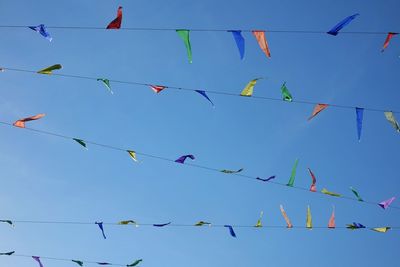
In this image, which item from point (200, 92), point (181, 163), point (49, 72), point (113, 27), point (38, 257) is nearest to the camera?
point (113, 27)

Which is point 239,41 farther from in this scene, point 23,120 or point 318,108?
point 23,120

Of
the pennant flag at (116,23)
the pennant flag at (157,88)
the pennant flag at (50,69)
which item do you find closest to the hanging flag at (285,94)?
the pennant flag at (157,88)

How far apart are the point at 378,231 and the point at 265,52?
4.83 m

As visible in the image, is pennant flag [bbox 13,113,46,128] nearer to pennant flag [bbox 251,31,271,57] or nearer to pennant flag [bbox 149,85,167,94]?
pennant flag [bbox 149,85,167,94]

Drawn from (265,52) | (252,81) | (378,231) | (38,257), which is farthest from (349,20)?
(38,257)

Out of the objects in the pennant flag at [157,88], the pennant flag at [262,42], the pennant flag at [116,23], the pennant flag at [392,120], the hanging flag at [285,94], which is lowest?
the pennant flag at [392,120]

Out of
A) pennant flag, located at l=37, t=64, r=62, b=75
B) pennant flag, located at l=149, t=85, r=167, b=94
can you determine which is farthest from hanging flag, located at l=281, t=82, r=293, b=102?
pennant flag, located at l=37, t=64, r=62, b=75

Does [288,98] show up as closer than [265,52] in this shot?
No

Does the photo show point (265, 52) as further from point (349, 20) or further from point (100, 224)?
point (100, 224)

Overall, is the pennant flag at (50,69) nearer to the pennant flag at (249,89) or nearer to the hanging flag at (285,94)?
the pennant flag at (249,89)

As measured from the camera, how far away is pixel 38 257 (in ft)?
27.7

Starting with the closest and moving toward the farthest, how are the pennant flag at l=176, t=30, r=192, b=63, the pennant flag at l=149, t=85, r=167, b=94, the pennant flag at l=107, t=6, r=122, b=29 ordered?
the pennant flag at l=107, t=6, r=122, b=29
the pennant flag at l=176, t=30, r=192, b=63
the pennant flag at l=149, t=85, r=167, b=94

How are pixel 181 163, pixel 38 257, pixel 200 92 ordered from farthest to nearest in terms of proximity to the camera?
pixel 38 257
pixel 181 163
pixel 200 92

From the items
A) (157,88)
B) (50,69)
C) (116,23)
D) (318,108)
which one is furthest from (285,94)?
(50,69)
